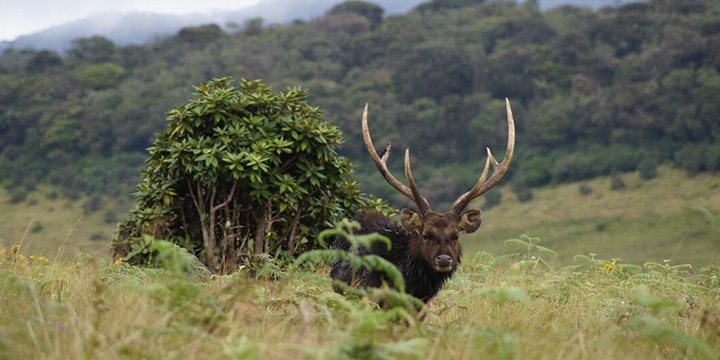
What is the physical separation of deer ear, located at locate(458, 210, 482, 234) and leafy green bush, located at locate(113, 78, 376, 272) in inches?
97.6

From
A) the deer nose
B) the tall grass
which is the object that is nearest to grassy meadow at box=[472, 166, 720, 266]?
the tall grass

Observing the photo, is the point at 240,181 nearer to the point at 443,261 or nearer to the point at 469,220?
the point at 469,220

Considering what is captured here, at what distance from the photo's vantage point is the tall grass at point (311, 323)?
10.7ft

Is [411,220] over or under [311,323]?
over

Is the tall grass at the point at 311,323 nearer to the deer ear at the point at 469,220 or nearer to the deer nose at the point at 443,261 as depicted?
the deer nose at the point at 443,261

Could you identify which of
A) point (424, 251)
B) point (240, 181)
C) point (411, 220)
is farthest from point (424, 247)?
point (240, 181)

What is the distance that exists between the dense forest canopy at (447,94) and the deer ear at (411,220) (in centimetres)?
3479

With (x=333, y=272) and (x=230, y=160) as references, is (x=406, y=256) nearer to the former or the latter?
(x=333, y=272)

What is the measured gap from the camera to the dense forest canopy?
1795 inches

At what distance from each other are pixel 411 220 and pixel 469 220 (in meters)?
0.53

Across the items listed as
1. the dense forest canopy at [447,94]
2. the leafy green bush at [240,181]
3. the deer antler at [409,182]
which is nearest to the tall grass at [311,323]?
the deer antler at [409,182]

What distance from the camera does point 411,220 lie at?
6137 mm

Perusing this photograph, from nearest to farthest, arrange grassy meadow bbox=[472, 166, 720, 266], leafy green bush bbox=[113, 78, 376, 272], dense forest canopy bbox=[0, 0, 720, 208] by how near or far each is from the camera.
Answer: leafy green bush bbox=[113, 78, 376, 272] → grassy meadow bbox=[472, 166, 720, 266] → dense forest canopy bbox=[0, 0, 720, 208]

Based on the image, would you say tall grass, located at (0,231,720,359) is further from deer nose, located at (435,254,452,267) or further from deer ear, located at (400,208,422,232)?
deer ear, located at (400,208,422,232)
